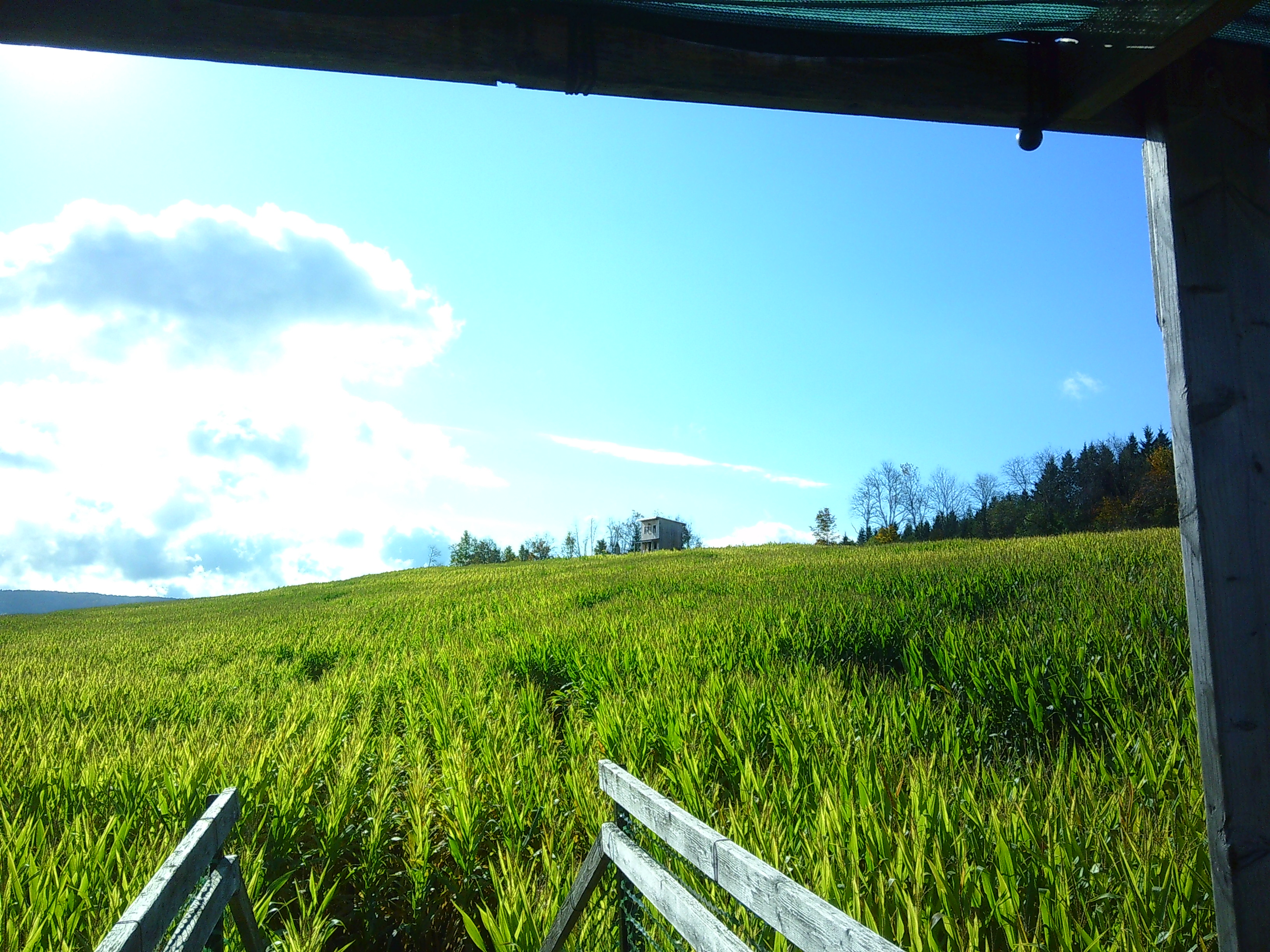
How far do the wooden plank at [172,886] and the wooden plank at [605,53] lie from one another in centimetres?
205

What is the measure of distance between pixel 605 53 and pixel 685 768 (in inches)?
132

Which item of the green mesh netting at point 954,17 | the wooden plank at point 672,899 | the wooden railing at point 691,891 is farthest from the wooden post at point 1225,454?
the wooden plank at point 672,899

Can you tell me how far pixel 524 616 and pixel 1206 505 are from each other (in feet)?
32.7

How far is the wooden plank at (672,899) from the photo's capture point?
145 cm

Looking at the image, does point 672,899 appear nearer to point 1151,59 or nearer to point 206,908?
point 206,908

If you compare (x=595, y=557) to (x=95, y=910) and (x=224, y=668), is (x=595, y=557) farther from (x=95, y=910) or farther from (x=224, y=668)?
(x=95, y=910)

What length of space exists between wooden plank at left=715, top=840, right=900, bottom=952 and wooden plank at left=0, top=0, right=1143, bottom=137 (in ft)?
6.93

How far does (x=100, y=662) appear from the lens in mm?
11453

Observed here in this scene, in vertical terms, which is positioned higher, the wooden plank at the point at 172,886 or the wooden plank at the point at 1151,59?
Result: the wooden plank at the point at 1151,59

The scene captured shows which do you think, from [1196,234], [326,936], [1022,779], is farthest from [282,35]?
[1022,779]

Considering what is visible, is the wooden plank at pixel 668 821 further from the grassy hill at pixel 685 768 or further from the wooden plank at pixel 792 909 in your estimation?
the grassy hill at pixel 685 768

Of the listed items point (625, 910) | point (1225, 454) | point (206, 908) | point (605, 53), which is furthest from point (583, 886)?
point (605, 53)

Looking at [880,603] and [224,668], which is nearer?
[880,603]

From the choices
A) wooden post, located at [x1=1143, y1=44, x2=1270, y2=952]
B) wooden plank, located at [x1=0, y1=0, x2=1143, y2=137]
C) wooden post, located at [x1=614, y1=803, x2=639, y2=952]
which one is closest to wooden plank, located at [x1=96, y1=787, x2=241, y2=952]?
wooden post, located at [x1=614, y1=803, x2=639, y2=952]
